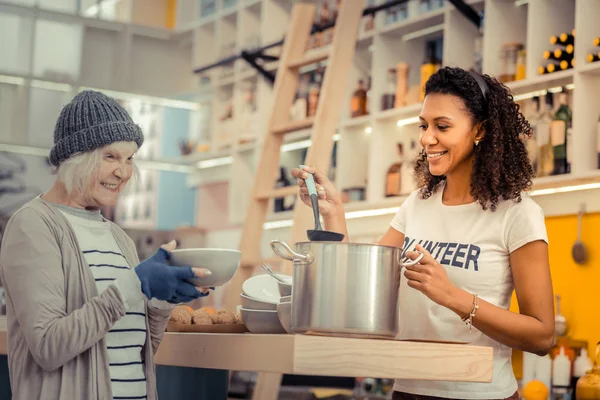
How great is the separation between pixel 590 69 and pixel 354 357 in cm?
203

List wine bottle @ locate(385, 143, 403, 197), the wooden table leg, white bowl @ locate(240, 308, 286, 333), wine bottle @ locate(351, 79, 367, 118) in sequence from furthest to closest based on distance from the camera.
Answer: wine bottle @ locate(351, 79, 367, 118) → wine bottle @ locate(385, 143, 403, 197) → the wooden table leg → white bowl @ locate(240, 308, 286, 333)

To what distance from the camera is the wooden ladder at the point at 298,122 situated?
10.9 ft

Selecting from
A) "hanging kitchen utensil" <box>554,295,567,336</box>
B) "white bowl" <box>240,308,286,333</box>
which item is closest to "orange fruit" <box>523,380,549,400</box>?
"hanging kitchen utensil" <box>554,295,567,336</box>

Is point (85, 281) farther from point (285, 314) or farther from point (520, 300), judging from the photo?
point (520, 300)

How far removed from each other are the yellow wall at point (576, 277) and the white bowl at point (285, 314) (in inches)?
78.9

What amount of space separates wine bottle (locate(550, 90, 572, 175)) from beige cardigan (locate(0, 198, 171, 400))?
2.00m

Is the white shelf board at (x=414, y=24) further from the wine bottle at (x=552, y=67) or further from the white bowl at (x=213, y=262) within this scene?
the white bowl at (x=213, y=262)

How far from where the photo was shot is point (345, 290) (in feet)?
4.11

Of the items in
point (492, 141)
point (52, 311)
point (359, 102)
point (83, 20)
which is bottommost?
point (52, 311)

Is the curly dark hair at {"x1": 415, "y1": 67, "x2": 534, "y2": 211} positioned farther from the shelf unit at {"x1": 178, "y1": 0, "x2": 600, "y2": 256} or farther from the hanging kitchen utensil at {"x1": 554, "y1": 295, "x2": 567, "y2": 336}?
the hanging kitchen utensil at {"x1": 554, "y1": 295, "x2": 567, "y2": 336}

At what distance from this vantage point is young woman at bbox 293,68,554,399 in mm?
1533

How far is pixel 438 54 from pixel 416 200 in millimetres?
2445

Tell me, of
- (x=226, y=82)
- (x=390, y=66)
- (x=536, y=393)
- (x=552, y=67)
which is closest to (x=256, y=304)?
(x=536, y=393)

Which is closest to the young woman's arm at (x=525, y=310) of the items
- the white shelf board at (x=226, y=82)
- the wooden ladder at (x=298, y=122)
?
the wooden ladder at (x=298, y=122)
